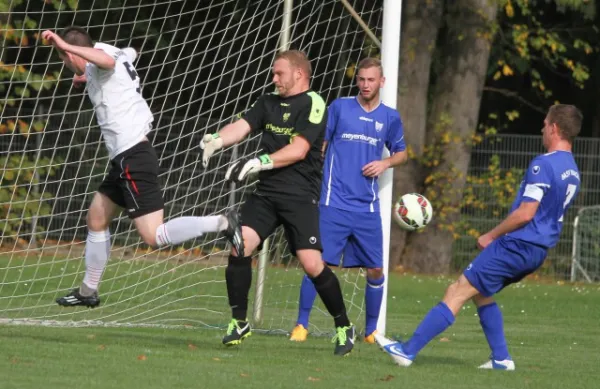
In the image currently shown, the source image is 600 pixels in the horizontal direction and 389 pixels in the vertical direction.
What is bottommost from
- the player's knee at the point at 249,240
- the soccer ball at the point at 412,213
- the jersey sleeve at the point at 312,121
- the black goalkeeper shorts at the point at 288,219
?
the player's knee at the point at 249,240

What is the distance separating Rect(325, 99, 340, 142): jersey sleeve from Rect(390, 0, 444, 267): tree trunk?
29.4ft

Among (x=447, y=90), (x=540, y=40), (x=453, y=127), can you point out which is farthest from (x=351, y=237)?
(x=540, y=40)

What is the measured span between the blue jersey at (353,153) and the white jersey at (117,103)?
1.75 meters

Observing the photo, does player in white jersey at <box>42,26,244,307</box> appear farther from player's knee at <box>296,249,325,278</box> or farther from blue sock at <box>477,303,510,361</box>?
blue sock at <box>477,303,510,361</box>

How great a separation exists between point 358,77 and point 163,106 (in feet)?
12.9

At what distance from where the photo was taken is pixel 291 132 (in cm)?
852

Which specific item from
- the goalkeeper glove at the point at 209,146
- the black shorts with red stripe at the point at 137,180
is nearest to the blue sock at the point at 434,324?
the goalkeeper glove at the point at 209,146

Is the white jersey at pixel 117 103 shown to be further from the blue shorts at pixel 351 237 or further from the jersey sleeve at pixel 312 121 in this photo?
the blue shorts at pixel 351 237

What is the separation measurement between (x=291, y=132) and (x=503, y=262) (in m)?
1.69

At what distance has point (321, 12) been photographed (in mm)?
11789

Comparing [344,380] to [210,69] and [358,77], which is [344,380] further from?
[210,69]

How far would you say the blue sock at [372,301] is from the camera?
977cm

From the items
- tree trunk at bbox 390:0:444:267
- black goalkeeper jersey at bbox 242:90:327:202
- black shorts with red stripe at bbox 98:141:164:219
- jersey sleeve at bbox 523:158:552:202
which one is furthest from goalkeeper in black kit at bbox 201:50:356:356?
tree trunk at bbox 390:0:444:267

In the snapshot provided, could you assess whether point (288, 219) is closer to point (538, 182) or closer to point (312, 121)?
point (312, 121)
